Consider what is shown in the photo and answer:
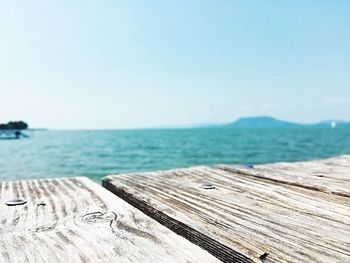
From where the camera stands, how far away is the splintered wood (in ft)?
2.79

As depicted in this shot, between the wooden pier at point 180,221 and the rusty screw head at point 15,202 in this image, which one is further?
the rusty screw head at point 15,202

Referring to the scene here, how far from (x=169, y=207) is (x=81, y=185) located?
2.07ft

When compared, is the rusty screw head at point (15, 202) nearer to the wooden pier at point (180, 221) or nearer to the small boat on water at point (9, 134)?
the wooden pier at point (180, 221)

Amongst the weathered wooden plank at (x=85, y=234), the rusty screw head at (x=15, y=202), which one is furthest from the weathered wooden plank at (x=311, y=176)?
the rusty screw head at (x=15, y=202)

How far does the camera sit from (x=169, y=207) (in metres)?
1.25

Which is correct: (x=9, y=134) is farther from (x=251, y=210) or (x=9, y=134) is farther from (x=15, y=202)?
(x=251, y=210)

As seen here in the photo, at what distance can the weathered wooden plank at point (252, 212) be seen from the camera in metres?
0.85

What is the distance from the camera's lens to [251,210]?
1.21 m

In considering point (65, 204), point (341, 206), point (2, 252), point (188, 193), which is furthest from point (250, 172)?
point (2, 252)

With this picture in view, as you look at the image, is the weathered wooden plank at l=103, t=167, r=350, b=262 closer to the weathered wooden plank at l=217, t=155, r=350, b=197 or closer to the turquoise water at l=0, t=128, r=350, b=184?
the weathered wooden plank at l=217, t=155, r=350, b=197

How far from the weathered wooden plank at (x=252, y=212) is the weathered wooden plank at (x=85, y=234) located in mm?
97

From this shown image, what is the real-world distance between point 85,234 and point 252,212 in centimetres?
57

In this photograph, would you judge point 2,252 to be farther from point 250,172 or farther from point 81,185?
point 250,172

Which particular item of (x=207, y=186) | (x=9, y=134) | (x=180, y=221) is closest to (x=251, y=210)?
(x=180, y=221)
